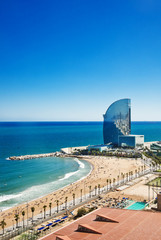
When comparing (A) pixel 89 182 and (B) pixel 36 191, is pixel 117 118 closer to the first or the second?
(A) pixel 89 182

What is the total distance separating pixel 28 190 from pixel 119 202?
2012 cm

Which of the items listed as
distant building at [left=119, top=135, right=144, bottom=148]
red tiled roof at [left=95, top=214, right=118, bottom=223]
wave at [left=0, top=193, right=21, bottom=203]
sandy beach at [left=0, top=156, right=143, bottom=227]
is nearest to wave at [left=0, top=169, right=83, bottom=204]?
wave at [left=0, top=193, right=21, bottom=203]

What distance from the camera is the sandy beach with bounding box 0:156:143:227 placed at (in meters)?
35.7

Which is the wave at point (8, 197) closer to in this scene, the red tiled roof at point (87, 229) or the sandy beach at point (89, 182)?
the sandy beach at point (89, 182)

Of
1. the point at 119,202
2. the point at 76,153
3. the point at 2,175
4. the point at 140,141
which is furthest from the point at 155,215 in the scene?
the point at 140,141

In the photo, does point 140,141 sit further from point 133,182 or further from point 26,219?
point 26,219

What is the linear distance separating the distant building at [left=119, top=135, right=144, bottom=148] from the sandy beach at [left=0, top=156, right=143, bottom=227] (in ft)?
64.3

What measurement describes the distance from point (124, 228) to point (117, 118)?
9030 cm

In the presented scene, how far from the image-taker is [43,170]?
212 feet

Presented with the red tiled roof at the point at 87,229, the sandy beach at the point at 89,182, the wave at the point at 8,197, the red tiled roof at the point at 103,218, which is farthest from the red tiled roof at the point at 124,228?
the wave at the point at 8,197

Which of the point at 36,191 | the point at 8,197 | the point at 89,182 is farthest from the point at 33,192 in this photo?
the point at 89,182

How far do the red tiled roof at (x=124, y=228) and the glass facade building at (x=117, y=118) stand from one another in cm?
8415

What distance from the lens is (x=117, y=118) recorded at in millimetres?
107688

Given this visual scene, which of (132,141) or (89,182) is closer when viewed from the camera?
(89,182)
